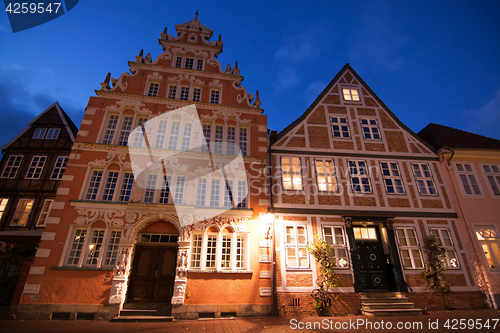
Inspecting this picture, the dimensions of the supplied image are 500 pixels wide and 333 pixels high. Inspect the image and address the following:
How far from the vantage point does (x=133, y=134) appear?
12914 millimetres

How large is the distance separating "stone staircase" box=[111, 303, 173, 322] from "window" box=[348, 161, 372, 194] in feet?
33.4

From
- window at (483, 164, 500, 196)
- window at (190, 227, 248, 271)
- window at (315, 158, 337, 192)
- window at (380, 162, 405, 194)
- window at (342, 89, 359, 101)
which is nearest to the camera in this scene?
window at (190, 227, 248, 271)

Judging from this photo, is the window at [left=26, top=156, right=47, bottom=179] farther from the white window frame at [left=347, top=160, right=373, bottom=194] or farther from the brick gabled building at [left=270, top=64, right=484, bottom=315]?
the white window frame at [left=347, top=160, right=373, bottom=194]

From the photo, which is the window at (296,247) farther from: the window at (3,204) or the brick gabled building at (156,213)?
the window at (3,204)

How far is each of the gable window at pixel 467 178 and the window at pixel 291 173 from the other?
904 cm

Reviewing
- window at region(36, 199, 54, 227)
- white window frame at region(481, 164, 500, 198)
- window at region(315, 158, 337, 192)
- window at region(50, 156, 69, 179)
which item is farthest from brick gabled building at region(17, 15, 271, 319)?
white window frame at region(481, 164, 500, 198)

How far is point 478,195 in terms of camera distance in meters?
13.7

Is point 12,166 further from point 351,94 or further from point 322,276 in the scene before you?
point 351,94

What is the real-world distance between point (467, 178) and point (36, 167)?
25.7m

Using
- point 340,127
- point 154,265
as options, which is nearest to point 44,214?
point 154,265

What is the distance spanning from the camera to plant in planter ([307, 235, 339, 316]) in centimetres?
1059

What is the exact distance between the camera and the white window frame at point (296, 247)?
1140cm

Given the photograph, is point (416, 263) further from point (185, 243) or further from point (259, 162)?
point (185, 243)

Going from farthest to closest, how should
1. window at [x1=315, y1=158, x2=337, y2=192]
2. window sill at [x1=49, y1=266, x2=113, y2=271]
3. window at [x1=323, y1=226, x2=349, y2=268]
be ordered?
window at [x1=315, y1=158, x2=337, y2=192] < window at [x1=323, y1=226, x2=349, y2=268] < window sill at [x1=49, y1=266, x2=113, y2=271]
